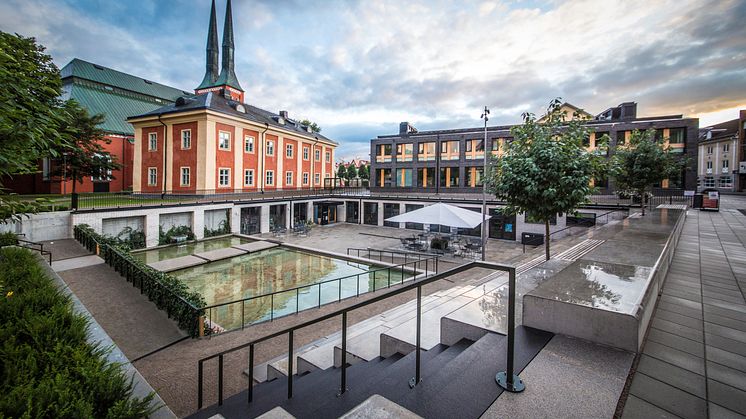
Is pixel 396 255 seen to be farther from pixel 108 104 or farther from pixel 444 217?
pixel 108 104

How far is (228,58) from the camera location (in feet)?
144

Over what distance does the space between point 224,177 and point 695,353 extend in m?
30.3

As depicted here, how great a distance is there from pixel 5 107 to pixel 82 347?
2462mm

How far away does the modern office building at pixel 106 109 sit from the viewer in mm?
27328

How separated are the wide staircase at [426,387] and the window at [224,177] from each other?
87.8 feet

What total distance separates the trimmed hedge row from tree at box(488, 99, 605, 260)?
8982 millimetres

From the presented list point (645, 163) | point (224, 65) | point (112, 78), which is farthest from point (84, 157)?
point (645, 163)

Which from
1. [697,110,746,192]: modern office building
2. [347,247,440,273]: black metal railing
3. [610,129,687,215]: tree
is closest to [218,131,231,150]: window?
[347,247,440,273]: black metal railing

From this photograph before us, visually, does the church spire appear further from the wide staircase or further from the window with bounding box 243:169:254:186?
the wide staircase

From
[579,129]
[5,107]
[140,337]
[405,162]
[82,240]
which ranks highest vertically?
[405,162]

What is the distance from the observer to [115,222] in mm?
18500

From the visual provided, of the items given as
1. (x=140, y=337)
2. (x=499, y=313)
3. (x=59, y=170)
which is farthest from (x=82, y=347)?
(x=59, y=170)

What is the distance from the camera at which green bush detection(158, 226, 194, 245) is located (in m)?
20.3

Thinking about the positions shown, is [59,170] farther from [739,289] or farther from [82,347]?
[739,289]
